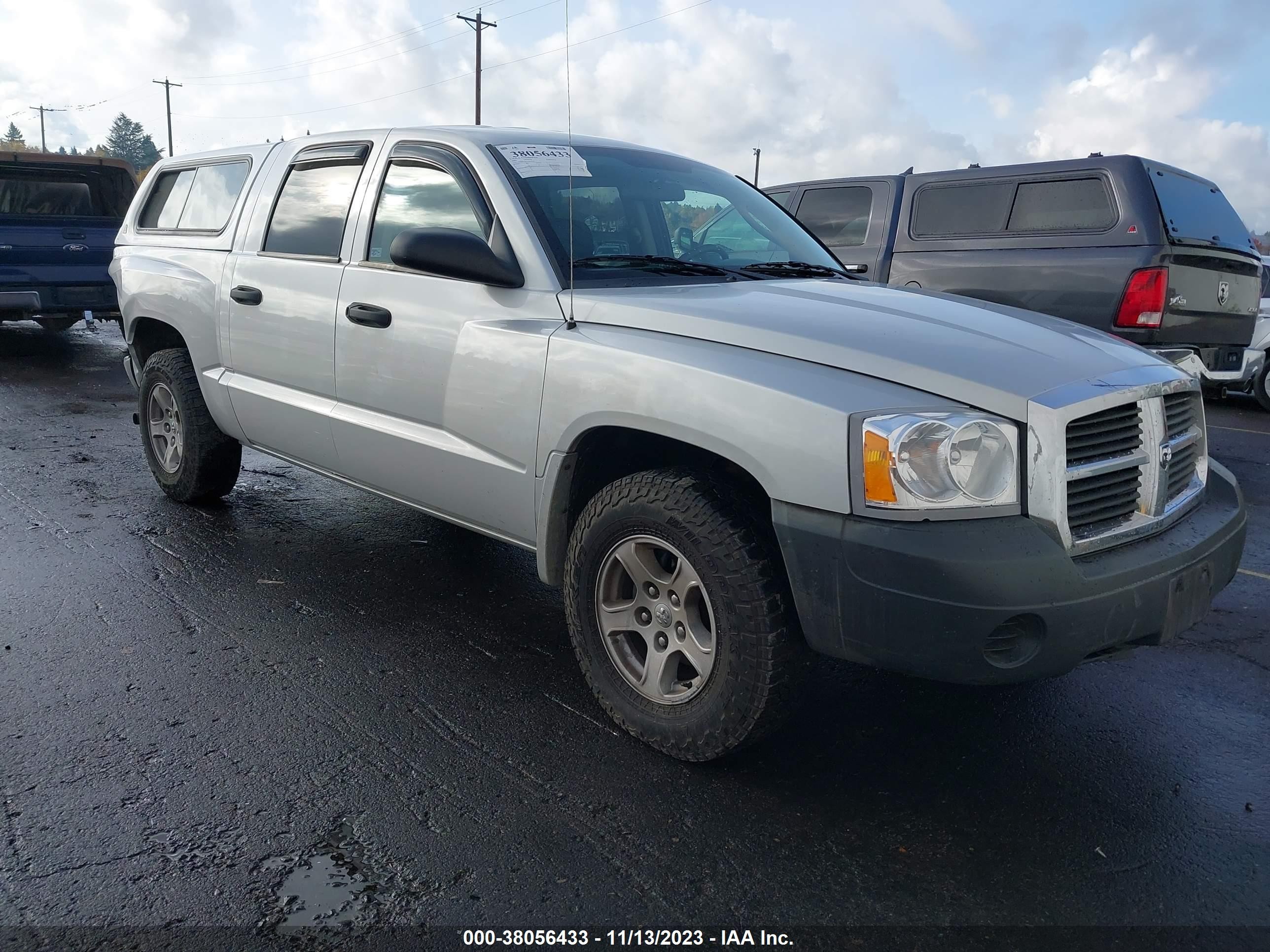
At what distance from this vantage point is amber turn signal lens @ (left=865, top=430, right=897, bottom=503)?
7.98 ft

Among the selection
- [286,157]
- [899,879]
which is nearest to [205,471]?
[286,157]

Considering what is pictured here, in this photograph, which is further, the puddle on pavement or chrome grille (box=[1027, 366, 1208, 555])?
chrome grille (box=[1027, 366, 1208, 555])

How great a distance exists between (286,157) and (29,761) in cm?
283

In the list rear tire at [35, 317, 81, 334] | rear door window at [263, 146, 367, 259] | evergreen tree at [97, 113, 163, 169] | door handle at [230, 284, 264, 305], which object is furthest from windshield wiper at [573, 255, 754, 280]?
evergreen tree at [97, 113, 163, 169]

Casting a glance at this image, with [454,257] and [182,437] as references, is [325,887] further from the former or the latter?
[182,437]

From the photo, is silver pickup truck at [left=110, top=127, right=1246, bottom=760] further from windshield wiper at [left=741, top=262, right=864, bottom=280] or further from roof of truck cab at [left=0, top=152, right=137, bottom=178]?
roof of truck cab at [left=0, top=152, right=137, bottom=178]

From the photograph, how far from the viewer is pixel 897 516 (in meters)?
2.44

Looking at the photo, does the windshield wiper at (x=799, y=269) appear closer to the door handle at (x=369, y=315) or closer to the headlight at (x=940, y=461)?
the door handle at (x=369, y=315)

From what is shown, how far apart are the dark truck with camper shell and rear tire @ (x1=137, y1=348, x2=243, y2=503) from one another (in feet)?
13.5

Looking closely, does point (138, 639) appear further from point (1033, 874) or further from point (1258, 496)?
point (1258, 496)

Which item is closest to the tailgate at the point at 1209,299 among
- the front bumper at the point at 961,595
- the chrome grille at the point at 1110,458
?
the chrome grille at the point at 1110,458

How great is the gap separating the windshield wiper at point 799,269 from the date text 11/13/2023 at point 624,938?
2.31 m

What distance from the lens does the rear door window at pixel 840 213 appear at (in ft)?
29.7

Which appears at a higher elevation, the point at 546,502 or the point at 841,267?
the point at 841,267
